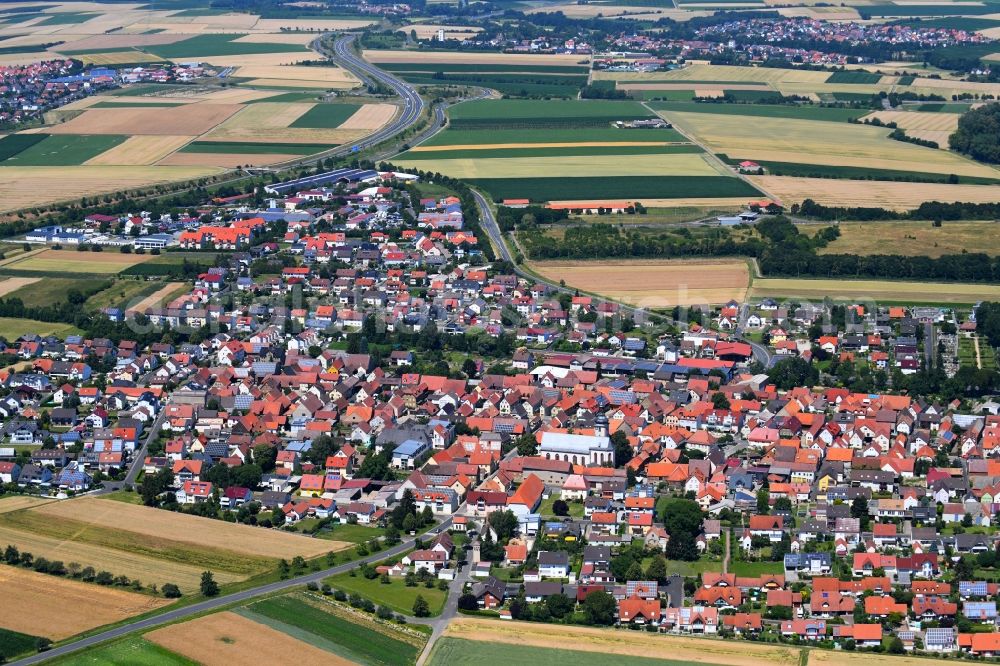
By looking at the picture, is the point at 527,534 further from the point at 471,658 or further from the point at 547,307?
the point at 547,307

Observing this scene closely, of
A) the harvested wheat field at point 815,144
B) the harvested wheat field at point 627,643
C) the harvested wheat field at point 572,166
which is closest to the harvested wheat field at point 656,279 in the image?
the harvested wheat field at point 572,166

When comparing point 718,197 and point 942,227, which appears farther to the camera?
point 718,197

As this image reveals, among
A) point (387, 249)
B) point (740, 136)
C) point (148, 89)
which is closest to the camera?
point (387, 249)

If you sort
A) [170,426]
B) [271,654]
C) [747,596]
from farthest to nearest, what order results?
[170,426]
[747,596]
[271,654]

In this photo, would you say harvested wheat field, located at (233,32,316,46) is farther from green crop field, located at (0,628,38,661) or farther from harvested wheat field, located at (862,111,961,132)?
green crop field, located at (0,628,38,661)

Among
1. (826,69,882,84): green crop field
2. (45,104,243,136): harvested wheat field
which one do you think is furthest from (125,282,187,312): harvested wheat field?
(826,69,882,84): green crop field

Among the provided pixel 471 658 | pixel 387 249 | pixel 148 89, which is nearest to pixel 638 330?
pixel 387 249
